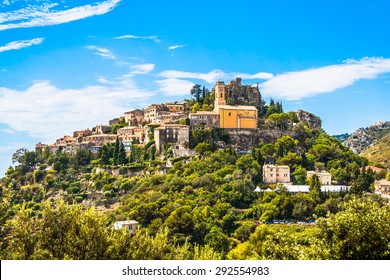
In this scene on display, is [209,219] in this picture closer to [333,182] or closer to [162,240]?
[333,182]

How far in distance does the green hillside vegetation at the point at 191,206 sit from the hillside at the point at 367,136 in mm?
38458

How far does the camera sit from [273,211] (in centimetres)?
2973

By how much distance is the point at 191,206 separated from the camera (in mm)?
31031

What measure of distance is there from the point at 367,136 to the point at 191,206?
204 ft

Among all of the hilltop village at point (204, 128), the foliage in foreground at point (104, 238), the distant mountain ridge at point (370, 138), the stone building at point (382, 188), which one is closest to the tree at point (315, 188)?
the hilltop village at point (204, 128)

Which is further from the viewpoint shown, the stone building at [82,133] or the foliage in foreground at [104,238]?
the stone building at [82,133]

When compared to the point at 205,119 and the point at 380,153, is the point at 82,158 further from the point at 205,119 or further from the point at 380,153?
the point at 380,153

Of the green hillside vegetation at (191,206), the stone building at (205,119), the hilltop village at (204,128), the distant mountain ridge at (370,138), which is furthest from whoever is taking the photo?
the distant mountain ridge at (370,138)

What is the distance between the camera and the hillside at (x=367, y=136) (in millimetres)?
82375

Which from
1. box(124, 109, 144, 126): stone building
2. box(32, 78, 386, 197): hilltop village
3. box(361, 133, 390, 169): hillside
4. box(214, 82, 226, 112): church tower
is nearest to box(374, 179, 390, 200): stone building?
box(32, 78, 386, 197): hilltop village

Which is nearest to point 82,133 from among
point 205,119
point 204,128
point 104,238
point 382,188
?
point 205,119

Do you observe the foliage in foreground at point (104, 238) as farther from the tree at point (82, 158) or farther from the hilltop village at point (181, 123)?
the tree at point (82, 158)

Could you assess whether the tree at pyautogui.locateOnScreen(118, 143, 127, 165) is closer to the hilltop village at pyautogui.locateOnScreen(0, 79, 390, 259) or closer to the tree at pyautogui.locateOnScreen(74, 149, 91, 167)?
the hilltop village at pyautogui.locateOnScreen(0, 79, 390, 259)
